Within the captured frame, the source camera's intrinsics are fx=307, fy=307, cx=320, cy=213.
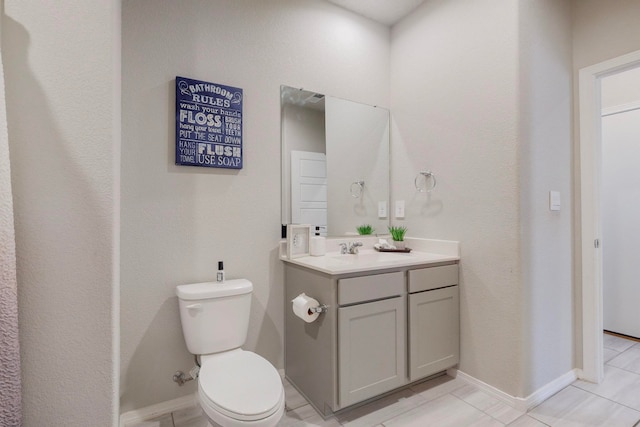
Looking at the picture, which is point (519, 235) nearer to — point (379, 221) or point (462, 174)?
point (462, 174)

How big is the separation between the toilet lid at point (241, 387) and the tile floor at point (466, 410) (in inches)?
17.9

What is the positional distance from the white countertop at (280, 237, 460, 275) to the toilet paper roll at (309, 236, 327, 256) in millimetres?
37

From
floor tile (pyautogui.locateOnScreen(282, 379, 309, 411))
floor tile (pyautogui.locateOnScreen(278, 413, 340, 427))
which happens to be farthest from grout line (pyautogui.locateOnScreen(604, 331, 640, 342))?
floor tile (pyautogui.locateOnScreen(282, 379, 309, 411))

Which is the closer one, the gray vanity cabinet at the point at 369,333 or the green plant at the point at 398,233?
the gray vanity cabinet at the point at 369,333

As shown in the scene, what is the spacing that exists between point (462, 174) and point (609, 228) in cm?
193

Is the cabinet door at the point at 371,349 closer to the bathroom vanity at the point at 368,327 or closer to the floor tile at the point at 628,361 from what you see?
the bathroom vanity at the point at 368,327

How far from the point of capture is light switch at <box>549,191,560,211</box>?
1.90 meters

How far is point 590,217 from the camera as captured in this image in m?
1.98

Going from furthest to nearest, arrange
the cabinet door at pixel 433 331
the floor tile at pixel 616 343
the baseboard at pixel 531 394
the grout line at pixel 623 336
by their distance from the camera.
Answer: the grout line at pixel 623 336 → the floor tile at pixel 616 343 → the cabinet door at pixel 433 331 → the baseboard at pixel 531 394

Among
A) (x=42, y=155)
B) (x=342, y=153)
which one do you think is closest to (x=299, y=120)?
(x=342, y=153)

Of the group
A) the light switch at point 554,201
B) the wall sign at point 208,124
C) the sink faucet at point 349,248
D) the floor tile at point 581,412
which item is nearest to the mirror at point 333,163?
the sink faucet at point 349,248

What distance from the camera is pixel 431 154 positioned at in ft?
7.44

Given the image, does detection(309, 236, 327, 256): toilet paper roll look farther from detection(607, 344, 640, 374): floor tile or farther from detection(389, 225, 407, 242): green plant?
detection(607, 344, 640, 374): floor tile

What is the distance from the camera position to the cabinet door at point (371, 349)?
5.28 feet
